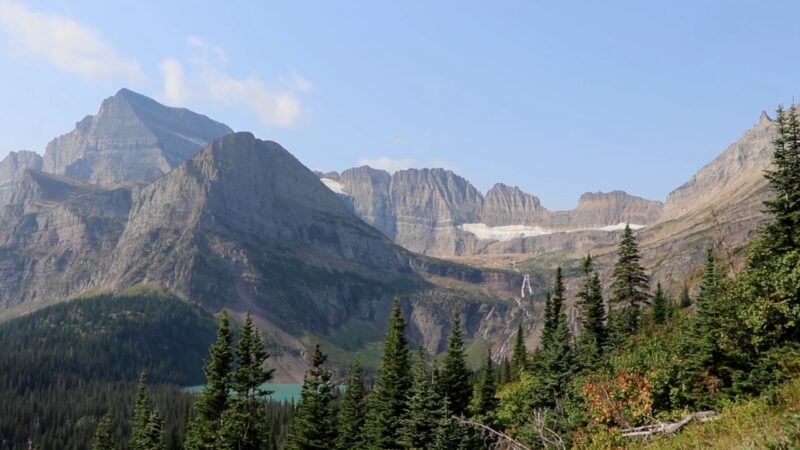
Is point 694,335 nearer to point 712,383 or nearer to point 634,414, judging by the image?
point 712,383

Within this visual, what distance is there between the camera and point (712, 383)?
2742 centimetres

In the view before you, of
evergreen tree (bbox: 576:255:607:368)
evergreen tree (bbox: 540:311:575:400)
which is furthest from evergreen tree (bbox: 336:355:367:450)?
evergreen tree (bbox: 576:255:607:368)

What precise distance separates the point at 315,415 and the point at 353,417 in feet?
26.0

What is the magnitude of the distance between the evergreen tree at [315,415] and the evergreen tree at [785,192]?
38.8m

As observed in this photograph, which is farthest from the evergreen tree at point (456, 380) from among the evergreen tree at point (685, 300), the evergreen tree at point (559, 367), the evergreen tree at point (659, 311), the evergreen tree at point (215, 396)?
the evergreen tree at point (685, 300)

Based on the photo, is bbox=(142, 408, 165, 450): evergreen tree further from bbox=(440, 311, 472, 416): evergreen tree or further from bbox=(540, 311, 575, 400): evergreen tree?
bbox=(540, 311, 575, 400): evergreen tree

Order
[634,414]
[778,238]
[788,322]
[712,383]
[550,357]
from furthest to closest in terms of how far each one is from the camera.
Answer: [550,357] < [778,238] < [712,383] < [788,322] < [634,414]

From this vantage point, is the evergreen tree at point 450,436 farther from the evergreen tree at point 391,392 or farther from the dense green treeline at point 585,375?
the evergreen tree at point 391,392

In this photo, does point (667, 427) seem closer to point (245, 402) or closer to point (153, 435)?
point (245, 402)

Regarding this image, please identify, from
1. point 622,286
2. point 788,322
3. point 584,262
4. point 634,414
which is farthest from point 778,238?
point 584,262

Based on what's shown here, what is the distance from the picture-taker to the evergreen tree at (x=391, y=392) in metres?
53.3

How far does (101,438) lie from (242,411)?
40010 mm

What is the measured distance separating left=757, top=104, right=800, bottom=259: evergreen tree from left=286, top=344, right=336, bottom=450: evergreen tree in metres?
38.8

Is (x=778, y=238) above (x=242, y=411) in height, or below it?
above
